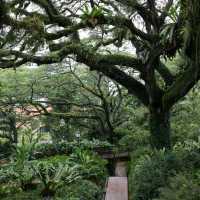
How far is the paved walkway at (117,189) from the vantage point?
6617mm

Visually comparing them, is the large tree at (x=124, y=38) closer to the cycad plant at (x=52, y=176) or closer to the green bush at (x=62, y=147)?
the cycad plant at (x=52, y=176)

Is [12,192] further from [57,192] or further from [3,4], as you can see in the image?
[3,4]

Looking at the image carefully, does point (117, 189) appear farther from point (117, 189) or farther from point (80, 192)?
point (80, 192)

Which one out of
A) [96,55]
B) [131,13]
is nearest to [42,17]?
[96,55]

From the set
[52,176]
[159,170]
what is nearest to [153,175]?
[159,170]

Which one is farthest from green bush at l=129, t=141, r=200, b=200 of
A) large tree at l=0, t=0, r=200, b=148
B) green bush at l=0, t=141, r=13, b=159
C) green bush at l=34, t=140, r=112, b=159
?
green bush at l=0, t=141, r=13, b=159

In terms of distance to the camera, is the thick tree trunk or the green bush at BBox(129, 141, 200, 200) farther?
the thick tree trunk

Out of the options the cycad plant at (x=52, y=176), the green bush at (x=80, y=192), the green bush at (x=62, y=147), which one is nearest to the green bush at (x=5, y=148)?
the green bush at (x=62, y=147)

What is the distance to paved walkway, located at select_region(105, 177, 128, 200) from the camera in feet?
21.7

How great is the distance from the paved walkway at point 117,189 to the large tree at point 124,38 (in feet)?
6.37

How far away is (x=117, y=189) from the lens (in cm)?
720

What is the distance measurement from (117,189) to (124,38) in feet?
11.9

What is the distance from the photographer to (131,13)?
8945mm

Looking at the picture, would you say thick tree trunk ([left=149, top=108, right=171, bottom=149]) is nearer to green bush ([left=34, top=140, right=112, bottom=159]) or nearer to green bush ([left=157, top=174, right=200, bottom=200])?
green bush ([left=34, top=140, right=112, bottom=159])
